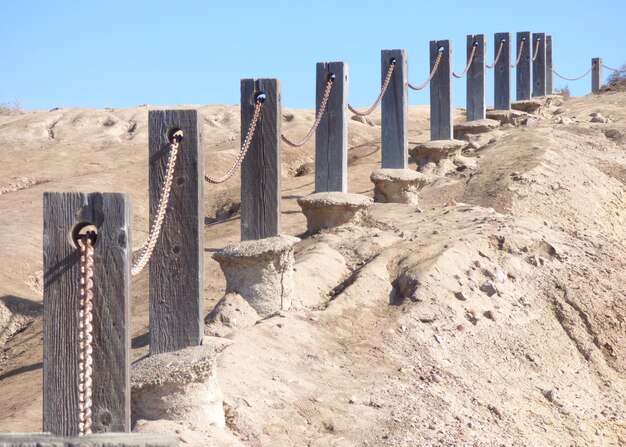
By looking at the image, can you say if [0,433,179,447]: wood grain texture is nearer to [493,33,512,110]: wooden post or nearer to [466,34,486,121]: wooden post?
[466,34,486,121]: wooden post

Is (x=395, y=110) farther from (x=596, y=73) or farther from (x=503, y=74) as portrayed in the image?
(x=596, y=73)

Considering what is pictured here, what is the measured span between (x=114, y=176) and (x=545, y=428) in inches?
444

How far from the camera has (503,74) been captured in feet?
57.1

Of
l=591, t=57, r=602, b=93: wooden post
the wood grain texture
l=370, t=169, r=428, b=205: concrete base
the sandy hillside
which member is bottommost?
the sandy hillside

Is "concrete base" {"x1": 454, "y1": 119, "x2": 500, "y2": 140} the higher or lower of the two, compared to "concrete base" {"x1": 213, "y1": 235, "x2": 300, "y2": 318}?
higher

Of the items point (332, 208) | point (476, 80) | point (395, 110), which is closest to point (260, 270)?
Answer: point (332, 208)

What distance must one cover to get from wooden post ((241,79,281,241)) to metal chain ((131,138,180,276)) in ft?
6.04

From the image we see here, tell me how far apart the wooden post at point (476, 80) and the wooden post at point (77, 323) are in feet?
41.5

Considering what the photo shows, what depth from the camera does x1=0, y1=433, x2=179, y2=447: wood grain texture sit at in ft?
8.66

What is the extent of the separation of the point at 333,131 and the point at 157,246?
427cm

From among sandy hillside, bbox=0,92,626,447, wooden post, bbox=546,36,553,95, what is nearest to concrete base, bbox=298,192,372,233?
sandy hillside, bbox=0,92,626,447

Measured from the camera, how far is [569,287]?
314 inches

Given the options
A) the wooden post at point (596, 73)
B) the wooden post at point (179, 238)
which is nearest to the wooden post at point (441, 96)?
the wooden post at point (179, 238)

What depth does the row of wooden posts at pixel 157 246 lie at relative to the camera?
3525 mm
